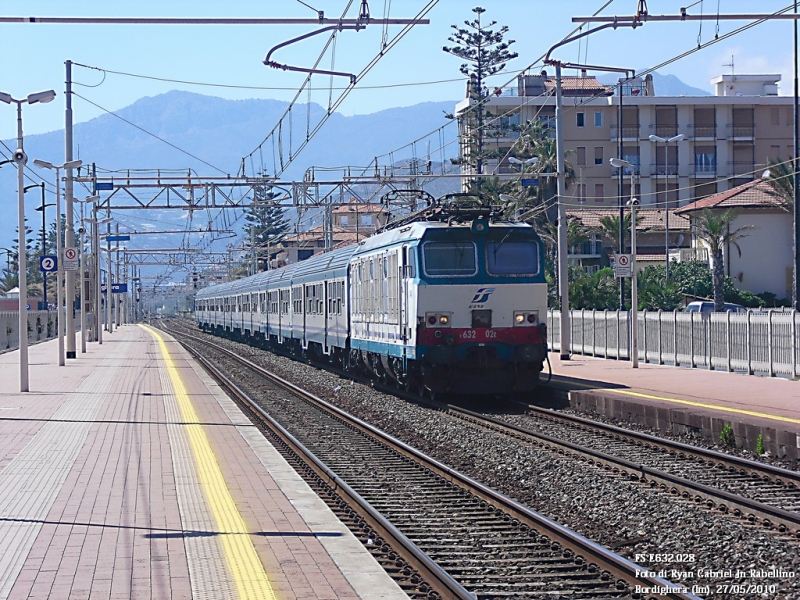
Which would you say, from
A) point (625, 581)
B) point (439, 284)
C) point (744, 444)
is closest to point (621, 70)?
point (439, 284)

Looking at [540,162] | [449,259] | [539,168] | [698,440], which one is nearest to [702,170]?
[540,162]

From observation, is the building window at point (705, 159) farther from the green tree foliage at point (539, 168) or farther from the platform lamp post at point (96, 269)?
the platform lamp post at point (96, 269)

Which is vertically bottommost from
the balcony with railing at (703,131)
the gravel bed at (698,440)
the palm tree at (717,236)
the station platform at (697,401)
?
the gravel bed at (698,440)

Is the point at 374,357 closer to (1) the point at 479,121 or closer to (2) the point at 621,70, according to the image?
(2) the point at 621,70

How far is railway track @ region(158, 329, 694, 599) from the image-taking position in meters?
7.62

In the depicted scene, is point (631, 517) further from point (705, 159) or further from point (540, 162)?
point (705, 159)

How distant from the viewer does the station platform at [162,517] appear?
736 centimetres

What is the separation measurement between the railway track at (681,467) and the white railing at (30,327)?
110ft

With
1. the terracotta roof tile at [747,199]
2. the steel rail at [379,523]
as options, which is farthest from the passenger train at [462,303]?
the terracotta roof tile at [747,199]

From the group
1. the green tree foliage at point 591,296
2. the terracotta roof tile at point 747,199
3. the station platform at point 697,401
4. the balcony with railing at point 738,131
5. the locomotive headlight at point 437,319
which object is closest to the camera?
the station platform at point 697,401

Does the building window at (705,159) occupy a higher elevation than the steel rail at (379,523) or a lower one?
higher

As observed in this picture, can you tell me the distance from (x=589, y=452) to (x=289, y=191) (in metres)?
27.0

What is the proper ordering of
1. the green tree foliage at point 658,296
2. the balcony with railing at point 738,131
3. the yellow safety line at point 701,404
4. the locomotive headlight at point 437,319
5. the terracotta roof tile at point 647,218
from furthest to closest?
1. the balcony with railing at point 738,131
2. the terracotta roof tile at point 647,218
3. the green tree foliage at point 658,296
4. the locomotive headlight at point 437,319
5. the yellow safety line at point 701,404

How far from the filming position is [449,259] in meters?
20.5
